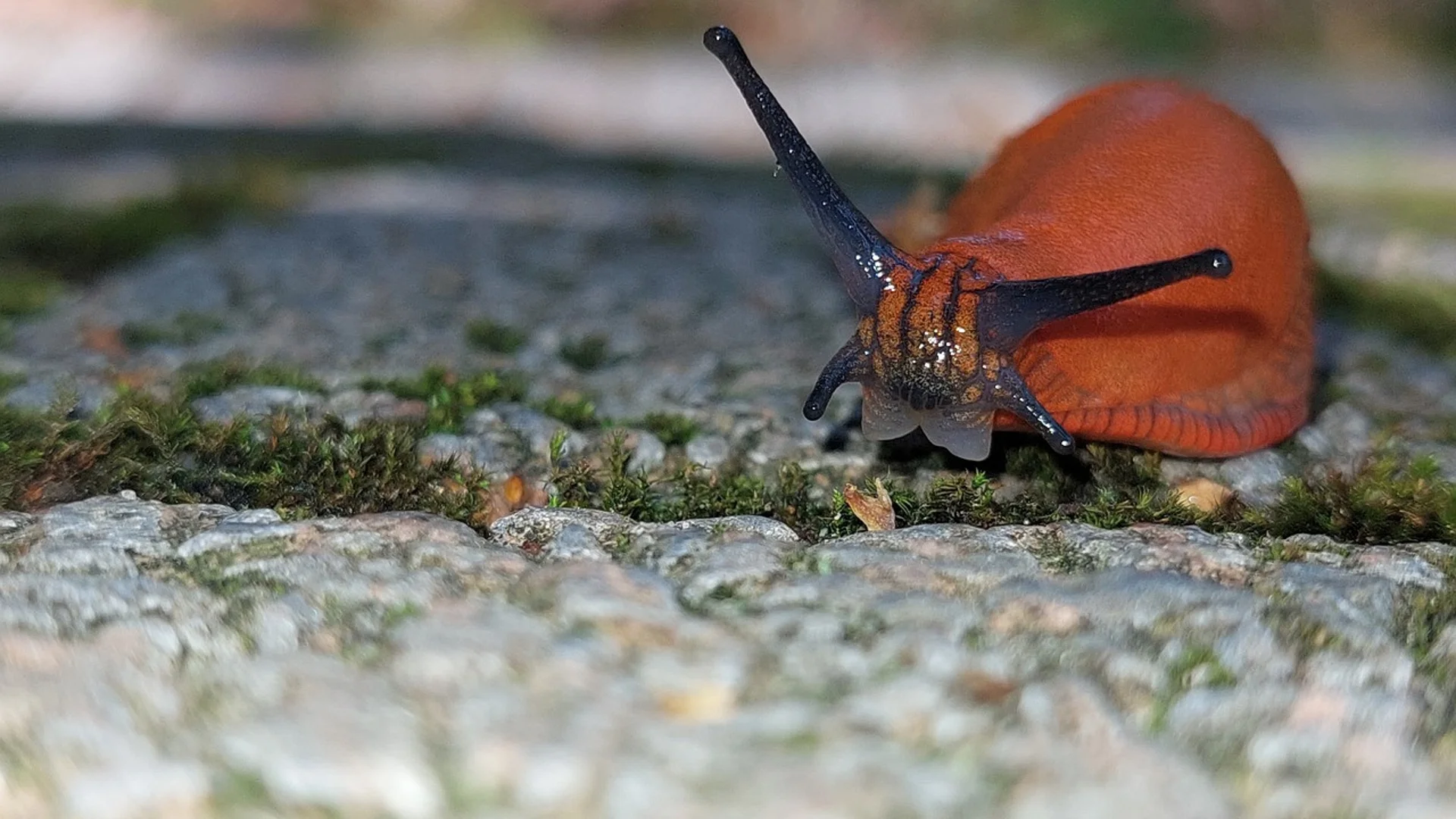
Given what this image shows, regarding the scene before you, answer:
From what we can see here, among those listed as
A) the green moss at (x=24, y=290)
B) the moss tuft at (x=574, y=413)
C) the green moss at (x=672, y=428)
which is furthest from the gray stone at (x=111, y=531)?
the green moss at (x=24, y=290)

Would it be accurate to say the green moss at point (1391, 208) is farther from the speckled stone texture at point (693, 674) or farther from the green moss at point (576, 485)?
the speckled stone texture at point (693, 674)

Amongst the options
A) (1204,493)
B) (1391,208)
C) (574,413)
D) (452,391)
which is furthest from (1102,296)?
(1391,208)

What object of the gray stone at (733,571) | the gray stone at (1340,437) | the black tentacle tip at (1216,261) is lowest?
the gray stone at (733,571)

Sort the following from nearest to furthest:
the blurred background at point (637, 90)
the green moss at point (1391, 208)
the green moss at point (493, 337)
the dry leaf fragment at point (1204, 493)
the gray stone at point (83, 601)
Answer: the gray stone at point (83, 601), the dry leaf fragment at point (1204, 493), the green moss at point (493, 337), the blurred background at point (637, 90), the green moss at point (1391, 208)

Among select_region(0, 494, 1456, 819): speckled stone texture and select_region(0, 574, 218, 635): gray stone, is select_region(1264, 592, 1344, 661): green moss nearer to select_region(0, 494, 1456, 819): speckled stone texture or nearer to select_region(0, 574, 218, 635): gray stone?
select_region(0, 494, 1456, 819): speckled stone texture

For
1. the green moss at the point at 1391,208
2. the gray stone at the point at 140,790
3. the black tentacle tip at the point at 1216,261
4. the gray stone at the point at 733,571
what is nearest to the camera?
the gray stone at the point at 140,790

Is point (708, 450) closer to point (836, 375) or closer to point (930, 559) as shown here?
point (836, 375)

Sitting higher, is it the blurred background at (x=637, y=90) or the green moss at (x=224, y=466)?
the blurred background at (x=637, y=90)
